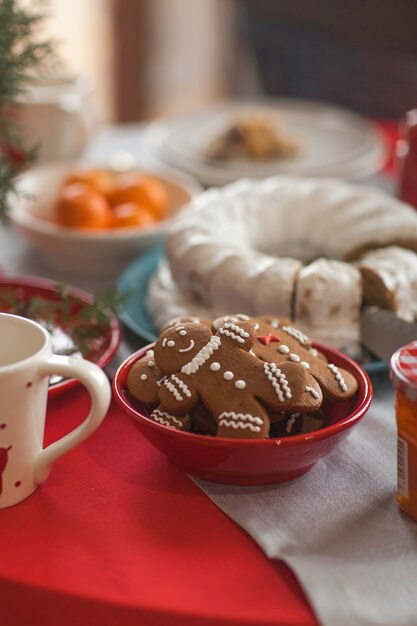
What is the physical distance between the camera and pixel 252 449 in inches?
23.9

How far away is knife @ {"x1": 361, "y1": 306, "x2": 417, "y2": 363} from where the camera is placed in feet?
2.67

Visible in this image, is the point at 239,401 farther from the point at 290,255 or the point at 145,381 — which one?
the point at 290,255

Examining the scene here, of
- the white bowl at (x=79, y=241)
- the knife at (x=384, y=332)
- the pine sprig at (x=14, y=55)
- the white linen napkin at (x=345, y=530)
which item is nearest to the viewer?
the white linen napkin at (x=345, y=530)

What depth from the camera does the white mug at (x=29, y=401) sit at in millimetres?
602

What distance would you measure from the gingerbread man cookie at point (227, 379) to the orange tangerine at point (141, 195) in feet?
1.81

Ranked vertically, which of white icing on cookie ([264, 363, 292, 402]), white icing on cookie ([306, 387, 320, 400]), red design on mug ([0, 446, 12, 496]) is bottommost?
red design on mug ([0, 446, 12, 496])

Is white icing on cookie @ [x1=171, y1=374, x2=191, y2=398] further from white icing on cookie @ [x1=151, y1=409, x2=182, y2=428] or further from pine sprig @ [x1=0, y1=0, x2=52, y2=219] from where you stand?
pine sprig @ [x1=0, y1=0, x2=52, y2=219]

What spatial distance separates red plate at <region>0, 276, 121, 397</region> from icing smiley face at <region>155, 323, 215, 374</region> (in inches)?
6.2

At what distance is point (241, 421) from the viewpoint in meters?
0.61

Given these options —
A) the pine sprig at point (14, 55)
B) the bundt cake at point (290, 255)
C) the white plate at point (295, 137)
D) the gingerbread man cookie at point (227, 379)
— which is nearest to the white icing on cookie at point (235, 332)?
the gingerbread man cookie at point (227, 379)

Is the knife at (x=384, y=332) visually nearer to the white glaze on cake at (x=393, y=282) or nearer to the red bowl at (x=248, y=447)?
the white glaze on cake at (x=393, y=282)

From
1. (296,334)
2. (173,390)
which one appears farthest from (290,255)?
(173,390)

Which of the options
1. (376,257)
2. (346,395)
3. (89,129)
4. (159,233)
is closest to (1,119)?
(159,233)

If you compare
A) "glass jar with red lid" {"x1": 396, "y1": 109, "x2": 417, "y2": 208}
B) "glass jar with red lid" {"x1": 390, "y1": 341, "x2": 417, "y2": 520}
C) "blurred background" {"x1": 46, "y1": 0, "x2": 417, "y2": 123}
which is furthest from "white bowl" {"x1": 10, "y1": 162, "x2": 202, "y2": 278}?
"blurred background" {"x1": 46, "y1": 0, "x2": 417, "y2": 123}
